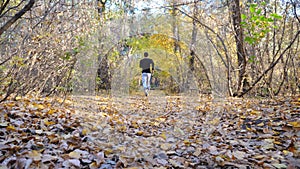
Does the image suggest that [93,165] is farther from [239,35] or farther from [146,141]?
[239,35]

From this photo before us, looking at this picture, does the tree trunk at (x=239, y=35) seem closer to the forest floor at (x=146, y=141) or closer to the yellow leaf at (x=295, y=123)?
the forest floor at (x=146, y=141)

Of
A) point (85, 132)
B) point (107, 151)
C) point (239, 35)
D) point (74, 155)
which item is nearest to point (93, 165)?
point (74, 155)

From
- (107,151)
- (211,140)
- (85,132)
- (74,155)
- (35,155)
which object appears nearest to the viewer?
(35,155)

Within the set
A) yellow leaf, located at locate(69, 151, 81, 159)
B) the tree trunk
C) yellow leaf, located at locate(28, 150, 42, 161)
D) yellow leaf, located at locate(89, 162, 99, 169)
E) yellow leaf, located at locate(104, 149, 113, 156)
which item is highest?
the tree trunk

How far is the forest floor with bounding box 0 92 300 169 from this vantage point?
6.73ft

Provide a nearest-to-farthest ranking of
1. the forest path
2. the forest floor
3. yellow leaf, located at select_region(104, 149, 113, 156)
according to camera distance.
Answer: the forest floor → the forest path → yellow leaf, located at select_region(104, 149, 113, 156)

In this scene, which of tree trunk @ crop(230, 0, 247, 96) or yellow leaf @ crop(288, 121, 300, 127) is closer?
yellow leaf @ crop(288, 121, 300, 127)

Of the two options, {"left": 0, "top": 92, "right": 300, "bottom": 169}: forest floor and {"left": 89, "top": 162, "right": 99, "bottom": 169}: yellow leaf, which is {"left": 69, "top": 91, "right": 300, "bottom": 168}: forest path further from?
{"left": 89, "top": 162, "right": 99, "bottom": 169}: yellow leaf

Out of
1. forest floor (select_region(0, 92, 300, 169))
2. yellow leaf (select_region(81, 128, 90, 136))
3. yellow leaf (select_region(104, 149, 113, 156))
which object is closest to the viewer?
forest floor (select_region(0, 92, 300, 169))

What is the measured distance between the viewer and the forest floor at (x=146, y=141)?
2.05 m

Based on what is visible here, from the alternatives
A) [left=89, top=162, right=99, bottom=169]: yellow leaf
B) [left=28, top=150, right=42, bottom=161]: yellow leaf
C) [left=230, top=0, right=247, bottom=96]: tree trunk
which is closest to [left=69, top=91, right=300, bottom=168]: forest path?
[left=89, top=162, right=99, bottom=169]: yellow leaf

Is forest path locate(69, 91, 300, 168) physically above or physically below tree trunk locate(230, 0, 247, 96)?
below

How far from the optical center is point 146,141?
114 inches

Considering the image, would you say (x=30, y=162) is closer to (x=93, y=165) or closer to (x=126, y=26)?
(x=93, y=165)
